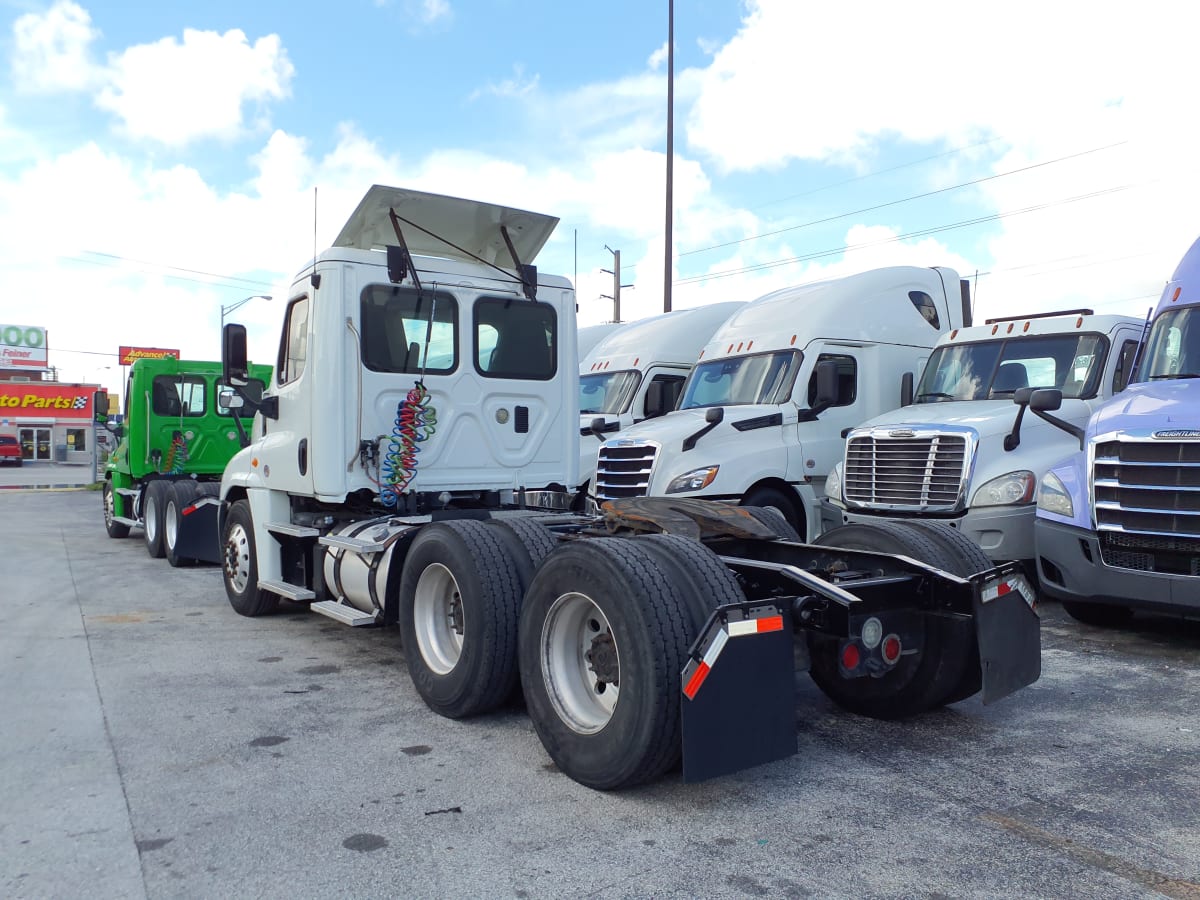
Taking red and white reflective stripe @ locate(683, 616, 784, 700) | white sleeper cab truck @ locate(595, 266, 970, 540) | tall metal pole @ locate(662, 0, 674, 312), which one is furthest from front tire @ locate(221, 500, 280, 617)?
tall metal pole @ locate(662, 0, 674, 312)

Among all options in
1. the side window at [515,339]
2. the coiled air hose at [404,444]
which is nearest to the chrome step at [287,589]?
the coiled air hose at [404,444]

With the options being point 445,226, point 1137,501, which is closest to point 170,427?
point 445,226

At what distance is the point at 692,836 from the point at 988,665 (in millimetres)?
1640

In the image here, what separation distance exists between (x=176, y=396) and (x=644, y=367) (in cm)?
655

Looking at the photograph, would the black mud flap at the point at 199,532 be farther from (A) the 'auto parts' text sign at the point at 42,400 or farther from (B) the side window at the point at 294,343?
(A) the 'auto parts' text sign at the point at 42,400

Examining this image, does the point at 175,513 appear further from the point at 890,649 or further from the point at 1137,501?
the point at 1137,501

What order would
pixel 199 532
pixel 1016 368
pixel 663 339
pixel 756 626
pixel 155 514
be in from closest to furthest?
pixel 756 626 < pixel 1016 368 < pixel 199 532 < pixel 155 514 < pixel 663 339

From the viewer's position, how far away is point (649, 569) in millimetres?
3957

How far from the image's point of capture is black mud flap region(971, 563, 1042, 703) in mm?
4289

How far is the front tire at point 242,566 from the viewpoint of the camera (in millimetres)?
7723

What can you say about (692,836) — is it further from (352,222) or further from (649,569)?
(352,222)

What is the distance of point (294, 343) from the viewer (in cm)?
700

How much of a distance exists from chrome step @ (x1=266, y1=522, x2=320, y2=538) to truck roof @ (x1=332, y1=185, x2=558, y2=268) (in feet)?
6.75

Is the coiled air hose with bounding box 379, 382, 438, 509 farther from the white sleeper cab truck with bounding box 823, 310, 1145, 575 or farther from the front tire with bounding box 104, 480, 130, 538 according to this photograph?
the front tire with bounding box 104, 480, 130, 538
